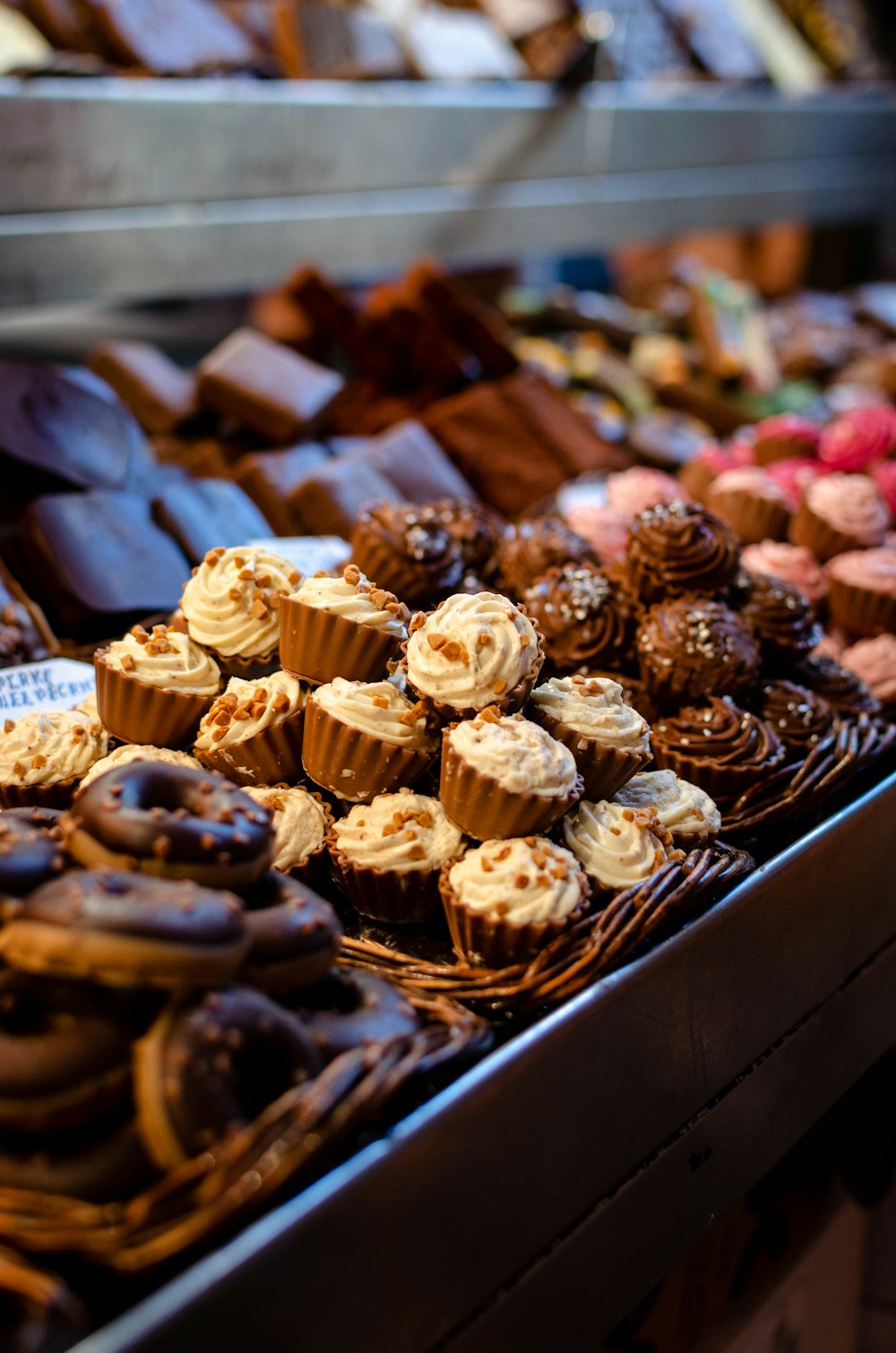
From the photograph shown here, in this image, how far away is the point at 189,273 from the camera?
326 centimetres

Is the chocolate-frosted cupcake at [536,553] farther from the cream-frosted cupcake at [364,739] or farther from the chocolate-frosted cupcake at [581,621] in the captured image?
the cream-frosted cupcake at [364,739]

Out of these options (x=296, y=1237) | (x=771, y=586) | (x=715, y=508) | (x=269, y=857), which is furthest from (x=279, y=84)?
(x=296, y=1237)

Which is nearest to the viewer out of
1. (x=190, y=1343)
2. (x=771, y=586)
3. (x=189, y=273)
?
(x=190, y=1343)

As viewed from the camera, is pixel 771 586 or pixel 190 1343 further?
pixel 771 586

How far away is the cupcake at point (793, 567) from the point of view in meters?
2.46

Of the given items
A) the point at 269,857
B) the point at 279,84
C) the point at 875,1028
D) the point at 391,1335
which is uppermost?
the point at 279,84

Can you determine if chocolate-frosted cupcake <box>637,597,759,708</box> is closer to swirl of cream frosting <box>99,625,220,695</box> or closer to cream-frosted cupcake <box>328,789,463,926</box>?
cream-frosted cupcake <box>328,789,463,926</box>

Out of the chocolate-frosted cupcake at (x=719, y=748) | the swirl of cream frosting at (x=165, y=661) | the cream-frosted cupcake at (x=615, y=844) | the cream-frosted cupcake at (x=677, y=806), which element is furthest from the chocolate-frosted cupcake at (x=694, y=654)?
the swirl of cream frosting at (x=165, y=661)

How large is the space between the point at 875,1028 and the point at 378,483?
165cm

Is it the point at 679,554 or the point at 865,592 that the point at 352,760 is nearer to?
the point at 679,554

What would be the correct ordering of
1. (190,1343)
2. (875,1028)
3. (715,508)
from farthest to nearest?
(715,508), (875,1028), (190,1343)

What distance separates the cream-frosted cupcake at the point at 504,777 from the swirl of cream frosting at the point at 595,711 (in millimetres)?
96

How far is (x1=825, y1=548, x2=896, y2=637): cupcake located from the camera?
240 centimetres

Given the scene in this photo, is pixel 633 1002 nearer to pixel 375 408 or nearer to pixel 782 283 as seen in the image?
pixel 375 408
